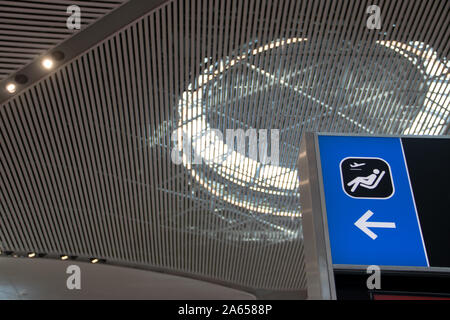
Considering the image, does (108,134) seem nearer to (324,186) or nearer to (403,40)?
(403,40)

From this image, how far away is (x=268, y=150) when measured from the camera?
9.10 metres

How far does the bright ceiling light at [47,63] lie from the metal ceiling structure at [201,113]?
19 cm

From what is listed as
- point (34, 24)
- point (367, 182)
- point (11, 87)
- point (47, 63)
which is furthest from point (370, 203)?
point (11, 87)

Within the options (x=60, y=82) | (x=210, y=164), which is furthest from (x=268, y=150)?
(x=60, y=82)

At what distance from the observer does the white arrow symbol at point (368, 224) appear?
5.58ft

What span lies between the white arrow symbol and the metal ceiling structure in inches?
208

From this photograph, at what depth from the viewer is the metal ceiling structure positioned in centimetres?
694

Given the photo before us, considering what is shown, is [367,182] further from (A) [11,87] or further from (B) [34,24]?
(A) [11,87]

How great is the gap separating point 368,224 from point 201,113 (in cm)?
665

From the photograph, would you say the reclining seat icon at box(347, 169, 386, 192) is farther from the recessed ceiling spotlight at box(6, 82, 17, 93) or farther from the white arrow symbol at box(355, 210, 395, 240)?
the recessed ceiling spotlight at box(6, 82, 17, 93)

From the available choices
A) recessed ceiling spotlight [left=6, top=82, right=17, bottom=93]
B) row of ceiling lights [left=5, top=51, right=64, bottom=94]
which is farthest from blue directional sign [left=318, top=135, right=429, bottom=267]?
recessed ceiling spotlight [left=6, top=82, right=17, bottom=93]

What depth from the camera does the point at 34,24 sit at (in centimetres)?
A: 639

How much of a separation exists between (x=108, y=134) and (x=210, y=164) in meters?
1.86

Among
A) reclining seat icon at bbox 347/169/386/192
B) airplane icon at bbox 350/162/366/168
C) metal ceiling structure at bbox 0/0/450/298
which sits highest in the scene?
metal ceiling structure at bbox 0/0/450/298
